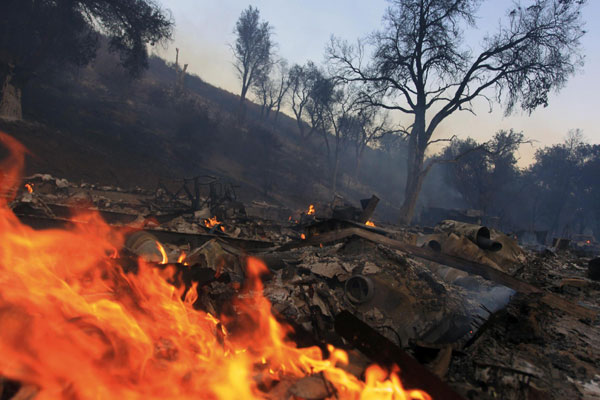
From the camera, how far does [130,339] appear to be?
242 centimetres

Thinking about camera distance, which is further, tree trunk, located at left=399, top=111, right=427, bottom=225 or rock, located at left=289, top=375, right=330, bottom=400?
tree trunk, located at left=399, top=111, right=427, bottom=225

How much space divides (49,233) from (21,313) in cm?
305

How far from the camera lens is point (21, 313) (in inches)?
83.1

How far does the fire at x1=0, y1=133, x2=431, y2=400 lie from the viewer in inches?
78.9

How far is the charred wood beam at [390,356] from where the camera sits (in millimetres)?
2166

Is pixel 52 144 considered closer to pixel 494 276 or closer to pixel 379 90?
pixel 379 90

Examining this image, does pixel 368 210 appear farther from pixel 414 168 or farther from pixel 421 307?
pixel 414 168

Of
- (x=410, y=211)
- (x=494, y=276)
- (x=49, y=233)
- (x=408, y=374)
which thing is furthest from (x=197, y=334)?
(x=410, y=211)

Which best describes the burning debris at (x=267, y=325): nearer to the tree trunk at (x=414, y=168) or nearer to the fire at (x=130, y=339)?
the fire at (x=130, y=339)

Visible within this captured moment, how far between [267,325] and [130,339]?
1205 millimetres

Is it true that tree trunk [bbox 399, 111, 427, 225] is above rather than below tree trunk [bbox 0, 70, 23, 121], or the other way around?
above

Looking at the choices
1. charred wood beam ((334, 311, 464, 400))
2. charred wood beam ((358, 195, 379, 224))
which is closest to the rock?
charred wood beam ((334, 311, 464, 400))

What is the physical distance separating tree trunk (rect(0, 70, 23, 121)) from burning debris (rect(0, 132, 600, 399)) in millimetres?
15738

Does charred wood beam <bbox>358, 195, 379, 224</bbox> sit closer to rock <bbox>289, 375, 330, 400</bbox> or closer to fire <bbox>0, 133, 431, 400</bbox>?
fire <bbox>0, 133, 431, 400</bbox>
